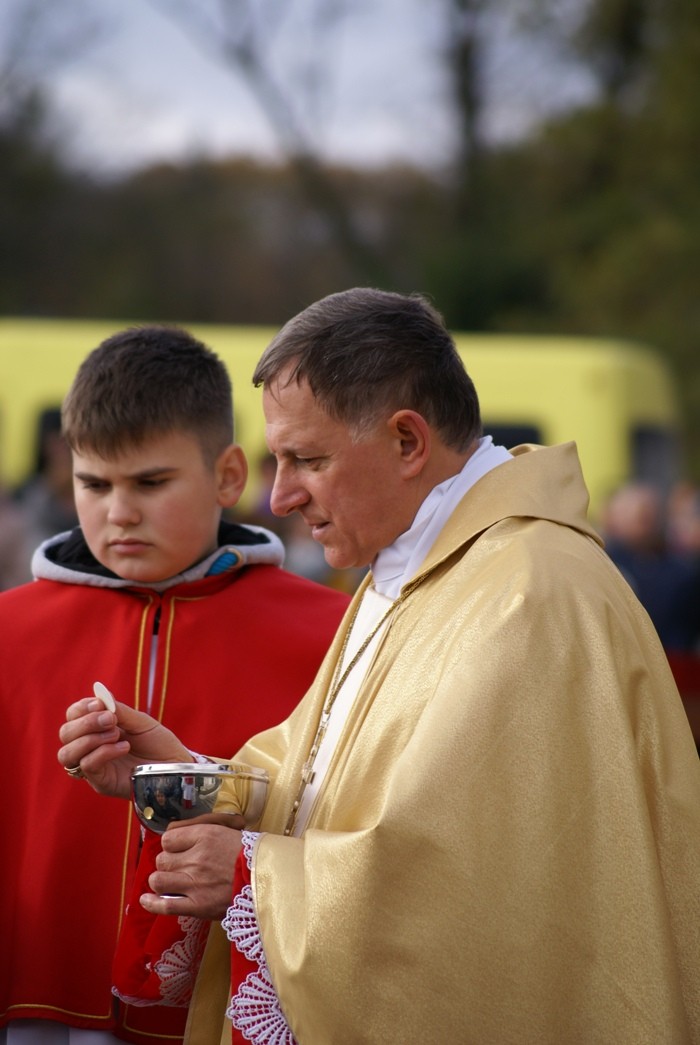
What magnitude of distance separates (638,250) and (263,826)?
18.6 metres

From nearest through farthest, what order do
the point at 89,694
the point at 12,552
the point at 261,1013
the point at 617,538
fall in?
the point at 261,1013 < the point at 89,694 < the point at 12,552 < the point at 617,538

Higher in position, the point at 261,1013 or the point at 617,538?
the point at 261,1013

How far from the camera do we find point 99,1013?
9.74 ft

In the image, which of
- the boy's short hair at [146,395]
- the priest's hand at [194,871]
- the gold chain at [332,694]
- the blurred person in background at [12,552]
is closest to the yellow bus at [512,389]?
the blurred person in background at [12,552]

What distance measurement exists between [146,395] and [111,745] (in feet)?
2.66

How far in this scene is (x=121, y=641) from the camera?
3.13 meters

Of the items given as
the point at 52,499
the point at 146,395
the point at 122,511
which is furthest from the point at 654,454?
the point at 122,511

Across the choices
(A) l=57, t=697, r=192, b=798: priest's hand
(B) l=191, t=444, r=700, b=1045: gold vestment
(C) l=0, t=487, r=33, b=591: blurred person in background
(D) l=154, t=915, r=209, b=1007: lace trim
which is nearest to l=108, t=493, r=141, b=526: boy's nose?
(A) l=57, t=697, r=192, b=798: priest's hand

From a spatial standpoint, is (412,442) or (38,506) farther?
(38,506)

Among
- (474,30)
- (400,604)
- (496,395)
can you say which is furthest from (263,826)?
(474,30)

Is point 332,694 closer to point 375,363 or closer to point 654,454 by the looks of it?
point 375,363

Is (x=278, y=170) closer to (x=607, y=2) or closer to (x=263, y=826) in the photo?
(x=607, y=2)

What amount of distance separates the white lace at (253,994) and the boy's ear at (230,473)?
1037 mm

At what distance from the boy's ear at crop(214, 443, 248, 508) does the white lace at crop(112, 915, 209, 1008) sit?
0.91 metres
